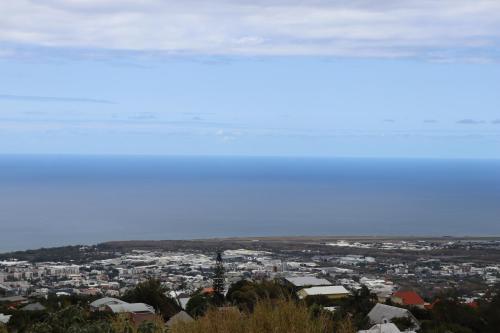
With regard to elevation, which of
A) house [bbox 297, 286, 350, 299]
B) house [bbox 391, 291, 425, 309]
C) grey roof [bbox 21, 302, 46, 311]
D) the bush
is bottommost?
house [bbox 391, 291, 425, 309]

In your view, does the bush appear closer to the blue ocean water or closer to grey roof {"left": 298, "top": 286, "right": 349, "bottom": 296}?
grey roof {"left": 298, "top": 286, "right": 349, "bottom": 296}

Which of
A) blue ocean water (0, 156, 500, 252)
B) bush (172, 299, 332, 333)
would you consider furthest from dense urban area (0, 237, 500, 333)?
blue ocean water (0, 156, 500, 252)

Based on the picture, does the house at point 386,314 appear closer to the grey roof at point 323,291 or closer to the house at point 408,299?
the grey roof at point 323,291

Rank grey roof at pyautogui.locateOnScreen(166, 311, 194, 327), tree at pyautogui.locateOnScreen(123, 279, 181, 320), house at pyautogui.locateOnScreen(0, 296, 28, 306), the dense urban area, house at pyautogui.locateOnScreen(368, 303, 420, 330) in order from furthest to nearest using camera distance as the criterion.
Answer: house at pyautogui.locateOnScreen(0, 296, 28, 306) < tree at pyautogui.locateOnScreen(123, 279, 181, 320) < house at pyautogui.locateOnScreen(368, 303, 420, 330) < the dense urban area < grey roof at pyautogui.locateOnScreen(166, 311, 194, 327)

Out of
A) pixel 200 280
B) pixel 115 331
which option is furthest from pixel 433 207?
pixel 115 331

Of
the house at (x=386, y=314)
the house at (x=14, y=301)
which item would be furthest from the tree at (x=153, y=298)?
the house at (x=386, y=314)

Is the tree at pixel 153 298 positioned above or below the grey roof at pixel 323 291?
above
